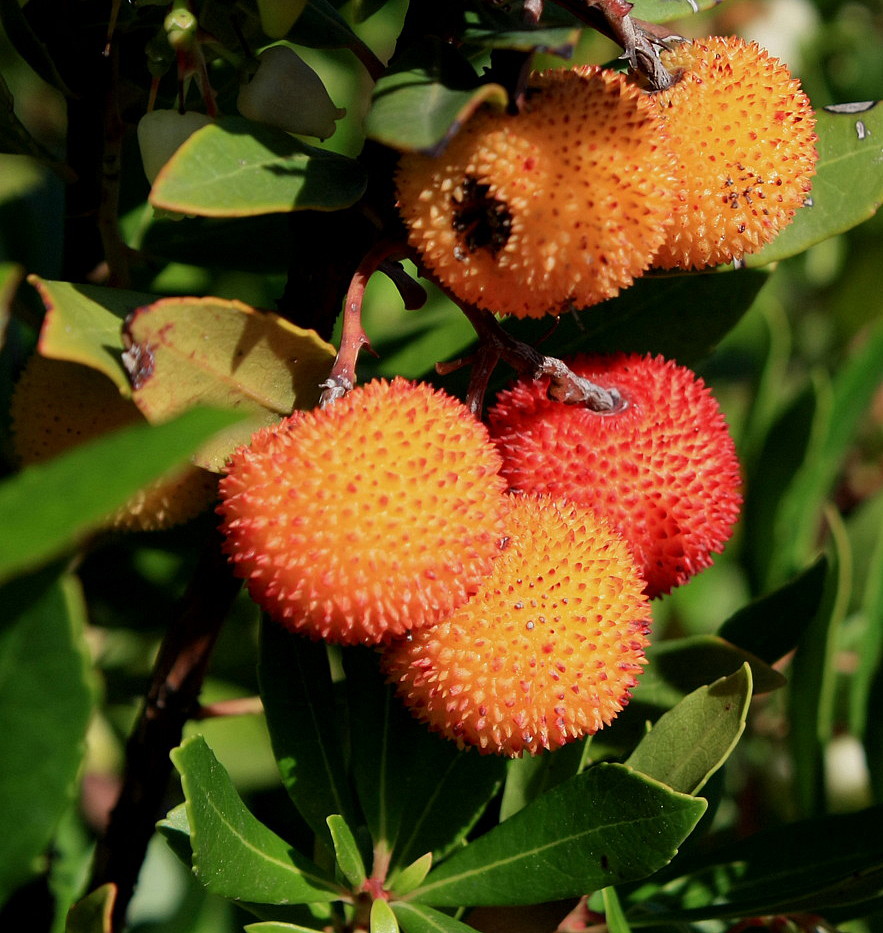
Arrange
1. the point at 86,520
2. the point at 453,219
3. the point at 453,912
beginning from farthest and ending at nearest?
the point at 453,912, the point at 453,219, the point at 86,520

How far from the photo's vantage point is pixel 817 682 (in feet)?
3.87

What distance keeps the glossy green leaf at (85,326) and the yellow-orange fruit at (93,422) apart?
0.39 ft

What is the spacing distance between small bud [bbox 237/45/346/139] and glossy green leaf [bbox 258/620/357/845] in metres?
0.40

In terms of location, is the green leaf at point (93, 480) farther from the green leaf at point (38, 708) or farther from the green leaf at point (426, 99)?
the green leaf at point (426, 99)

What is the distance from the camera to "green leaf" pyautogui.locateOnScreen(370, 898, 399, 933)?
0.83m

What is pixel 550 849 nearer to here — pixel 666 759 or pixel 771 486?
pixel 666 759

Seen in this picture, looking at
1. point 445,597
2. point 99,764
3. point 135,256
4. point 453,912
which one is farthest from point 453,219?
point 99,764

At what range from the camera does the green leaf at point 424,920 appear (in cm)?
83

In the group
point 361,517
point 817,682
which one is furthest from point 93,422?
point 817,682

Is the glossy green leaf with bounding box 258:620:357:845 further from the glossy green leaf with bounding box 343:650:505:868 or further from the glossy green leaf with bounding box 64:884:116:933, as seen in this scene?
the glossy green leaf with bounding box 64:884:116:933

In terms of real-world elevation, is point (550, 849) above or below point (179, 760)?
below

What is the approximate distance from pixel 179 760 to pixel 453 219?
402 millimetres

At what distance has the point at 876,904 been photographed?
0.98m

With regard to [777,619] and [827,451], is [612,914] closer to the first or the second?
[777,619]
